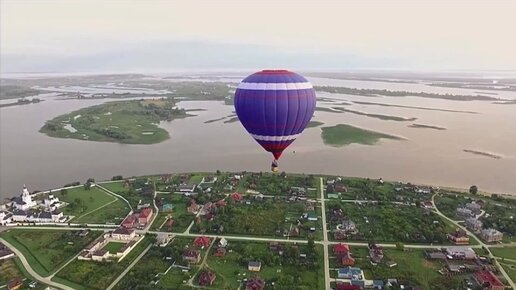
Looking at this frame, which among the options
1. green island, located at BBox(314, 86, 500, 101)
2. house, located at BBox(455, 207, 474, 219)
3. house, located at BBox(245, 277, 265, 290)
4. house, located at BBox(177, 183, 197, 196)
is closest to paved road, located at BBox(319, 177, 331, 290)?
house, located at BBox(245, 277, 265, 290)

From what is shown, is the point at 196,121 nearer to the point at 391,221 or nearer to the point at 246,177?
the point at 246,177

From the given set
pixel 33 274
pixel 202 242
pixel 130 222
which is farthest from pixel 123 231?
pixel 33 274

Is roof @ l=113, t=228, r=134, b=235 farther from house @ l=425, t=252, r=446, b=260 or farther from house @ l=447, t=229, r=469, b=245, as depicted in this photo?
house @ l=447, t=229, r=469, b=245

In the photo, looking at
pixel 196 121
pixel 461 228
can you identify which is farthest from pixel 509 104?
pixel 461 228

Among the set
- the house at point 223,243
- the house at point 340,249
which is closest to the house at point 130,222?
the house at point 223,243

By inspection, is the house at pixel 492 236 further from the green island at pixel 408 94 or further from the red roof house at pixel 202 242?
the green island at pixel 408 94

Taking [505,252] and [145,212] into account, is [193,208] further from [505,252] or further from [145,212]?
[505,252]
